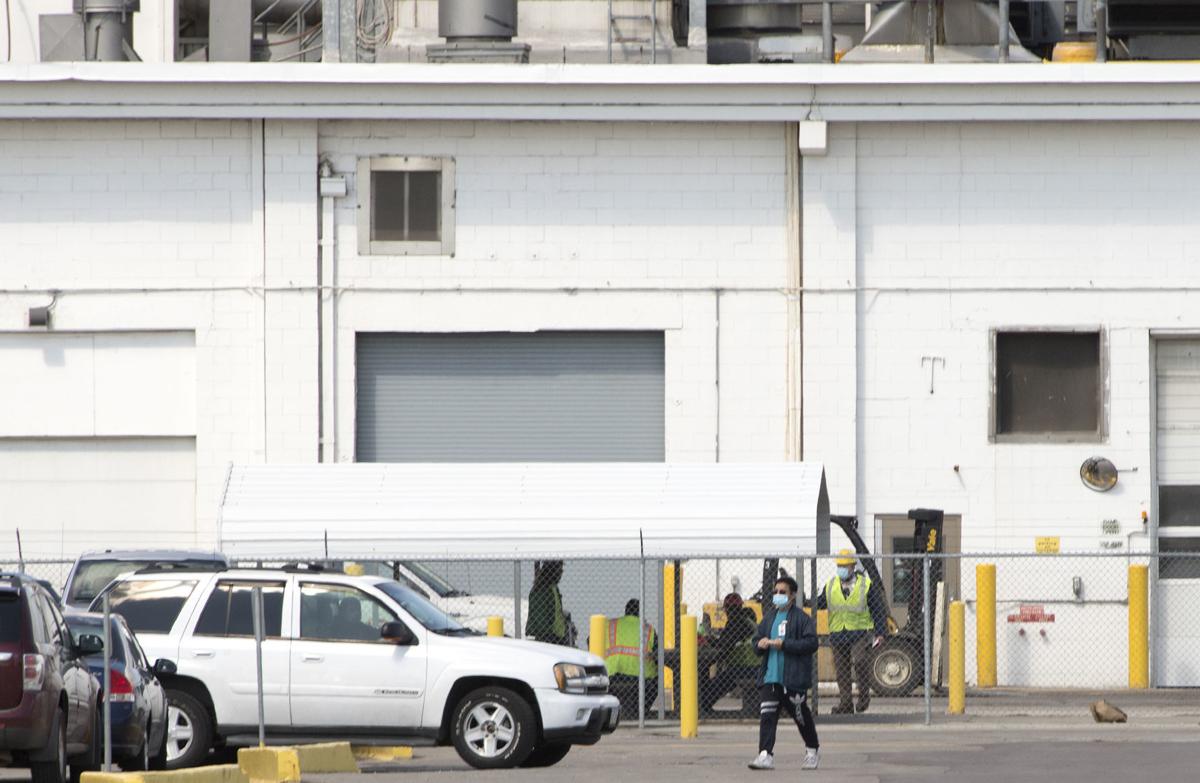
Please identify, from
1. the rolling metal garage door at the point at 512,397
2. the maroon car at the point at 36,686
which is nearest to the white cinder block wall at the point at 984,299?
the rolling metal garage door at the point at 512,397

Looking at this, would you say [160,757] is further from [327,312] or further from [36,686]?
[327,312]

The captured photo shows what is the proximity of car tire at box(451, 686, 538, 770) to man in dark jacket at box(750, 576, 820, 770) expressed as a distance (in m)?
1.85

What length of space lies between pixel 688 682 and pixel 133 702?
7.15 meters

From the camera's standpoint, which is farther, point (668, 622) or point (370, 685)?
point (668, 622)

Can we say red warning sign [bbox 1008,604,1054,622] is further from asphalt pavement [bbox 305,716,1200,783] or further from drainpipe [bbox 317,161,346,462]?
drainpipe [bbox 317,161,346,462]

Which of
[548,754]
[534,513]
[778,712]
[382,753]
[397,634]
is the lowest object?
[382,753]

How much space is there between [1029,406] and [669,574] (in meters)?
6.12

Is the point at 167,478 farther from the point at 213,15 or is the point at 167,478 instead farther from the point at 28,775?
the point at 28,775

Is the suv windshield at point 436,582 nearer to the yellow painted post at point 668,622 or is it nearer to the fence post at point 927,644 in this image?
the yellow painted post at point 668,622

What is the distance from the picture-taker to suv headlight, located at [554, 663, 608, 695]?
17.1m

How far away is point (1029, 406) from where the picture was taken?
27.5m

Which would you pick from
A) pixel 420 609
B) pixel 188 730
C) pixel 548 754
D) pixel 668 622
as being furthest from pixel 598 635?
pixel 188 730

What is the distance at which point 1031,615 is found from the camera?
27.0 metres

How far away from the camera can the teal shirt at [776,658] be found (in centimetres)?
1745
